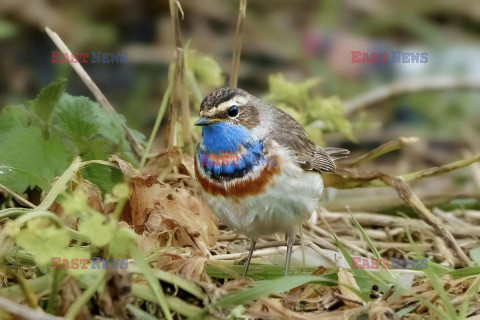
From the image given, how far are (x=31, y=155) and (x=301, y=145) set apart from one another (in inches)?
53.8

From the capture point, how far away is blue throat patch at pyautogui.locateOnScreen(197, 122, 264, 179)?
4.13 metres

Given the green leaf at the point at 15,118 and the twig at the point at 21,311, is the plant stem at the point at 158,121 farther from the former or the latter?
the twig at the point at 21,311

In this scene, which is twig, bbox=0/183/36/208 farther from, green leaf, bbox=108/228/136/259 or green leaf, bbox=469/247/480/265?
green leaf, bbox=469/247/480/265

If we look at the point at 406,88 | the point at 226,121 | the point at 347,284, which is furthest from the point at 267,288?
the point at 406,88

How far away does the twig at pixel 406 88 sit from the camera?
8.27 meters

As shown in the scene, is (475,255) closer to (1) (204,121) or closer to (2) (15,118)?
(1) (204,121)

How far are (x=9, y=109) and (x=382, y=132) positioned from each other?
4863 millimetres

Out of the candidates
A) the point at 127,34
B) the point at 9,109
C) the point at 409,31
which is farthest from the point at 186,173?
the point at 409,31

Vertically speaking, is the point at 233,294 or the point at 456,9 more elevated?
the point at 456,9

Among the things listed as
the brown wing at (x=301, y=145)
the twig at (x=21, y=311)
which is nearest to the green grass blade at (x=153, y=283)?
the twig at (x=21, y=311)

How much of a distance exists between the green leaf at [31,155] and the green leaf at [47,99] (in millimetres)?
148

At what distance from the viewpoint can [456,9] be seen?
10.5m

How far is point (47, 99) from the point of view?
14.8 feet

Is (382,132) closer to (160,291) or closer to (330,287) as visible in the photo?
(330,287)
